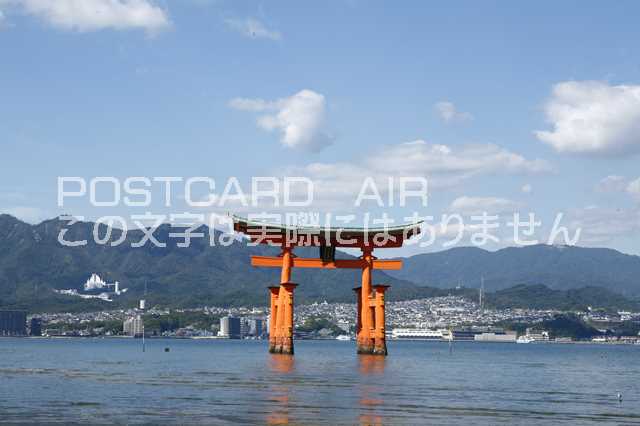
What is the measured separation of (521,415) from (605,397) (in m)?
15.8

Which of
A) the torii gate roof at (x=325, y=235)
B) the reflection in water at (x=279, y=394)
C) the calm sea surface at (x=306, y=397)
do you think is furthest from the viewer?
the torii gate roof at (x=325, y=235)

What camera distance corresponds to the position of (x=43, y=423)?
38875 millimetres

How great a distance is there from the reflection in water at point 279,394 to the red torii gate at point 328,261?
852cm

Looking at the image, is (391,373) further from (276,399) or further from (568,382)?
(276,399)

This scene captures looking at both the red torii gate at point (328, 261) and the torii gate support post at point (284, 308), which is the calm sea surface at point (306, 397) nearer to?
the torii gate support post at point (284, 308)

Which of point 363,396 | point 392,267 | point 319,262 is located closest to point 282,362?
point 319,262

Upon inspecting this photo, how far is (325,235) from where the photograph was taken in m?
94.6

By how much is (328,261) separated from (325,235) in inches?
149

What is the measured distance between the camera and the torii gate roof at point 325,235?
3632 inches

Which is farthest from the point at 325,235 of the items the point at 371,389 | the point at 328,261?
the point at 371,389

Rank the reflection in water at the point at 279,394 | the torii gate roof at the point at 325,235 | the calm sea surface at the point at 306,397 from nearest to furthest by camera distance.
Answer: the reflection in water at the point at 279,394, the calm sea surface at the point at 306,397, the torii gate roof at the point at 325,235

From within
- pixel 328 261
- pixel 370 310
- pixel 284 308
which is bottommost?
pixel 370 310

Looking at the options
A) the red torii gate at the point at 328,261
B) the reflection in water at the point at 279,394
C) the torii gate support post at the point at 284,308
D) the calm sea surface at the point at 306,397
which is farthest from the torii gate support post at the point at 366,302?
the calm sea surface at the point at 306,397

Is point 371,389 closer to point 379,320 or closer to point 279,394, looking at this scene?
point 279,394
